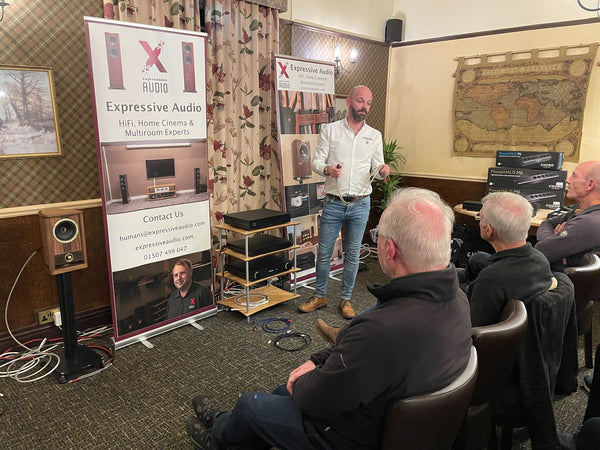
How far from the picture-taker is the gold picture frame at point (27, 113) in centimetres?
251

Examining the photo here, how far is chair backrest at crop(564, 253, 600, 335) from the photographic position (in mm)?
1980

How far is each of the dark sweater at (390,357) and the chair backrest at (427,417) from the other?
0.05 metres

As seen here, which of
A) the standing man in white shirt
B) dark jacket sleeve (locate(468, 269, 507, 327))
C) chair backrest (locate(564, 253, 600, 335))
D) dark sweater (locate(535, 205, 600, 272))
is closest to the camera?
dark jacket sleeve (locate(468, 269, 507, 327))

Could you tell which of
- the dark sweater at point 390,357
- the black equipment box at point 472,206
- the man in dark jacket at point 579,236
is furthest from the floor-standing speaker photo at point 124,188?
the black equipment box at point 472,206

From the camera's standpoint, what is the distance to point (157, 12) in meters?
2.98

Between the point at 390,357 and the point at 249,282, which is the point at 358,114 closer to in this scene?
the point at 249,282

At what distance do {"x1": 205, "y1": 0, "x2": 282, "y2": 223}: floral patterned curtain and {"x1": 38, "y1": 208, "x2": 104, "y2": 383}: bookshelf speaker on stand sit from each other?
4.17 feet

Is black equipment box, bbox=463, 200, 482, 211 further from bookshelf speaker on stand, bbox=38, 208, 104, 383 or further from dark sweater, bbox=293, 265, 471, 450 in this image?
bookshelf speaker on stand, bbox=38, 208, 104, 383

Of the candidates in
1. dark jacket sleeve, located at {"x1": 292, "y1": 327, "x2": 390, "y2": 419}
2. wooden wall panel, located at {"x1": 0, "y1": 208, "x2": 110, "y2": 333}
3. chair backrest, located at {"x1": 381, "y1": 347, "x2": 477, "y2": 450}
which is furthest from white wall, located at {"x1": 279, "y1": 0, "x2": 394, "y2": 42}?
chair backrest, located at {"x1": 381, "y1": 347, "x2": 477, "y2": 450}

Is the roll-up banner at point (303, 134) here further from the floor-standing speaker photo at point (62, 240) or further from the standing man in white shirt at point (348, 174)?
the floor-standing speaker photo at point (62, 240)

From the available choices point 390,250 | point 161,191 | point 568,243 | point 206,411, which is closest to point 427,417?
point 390,250

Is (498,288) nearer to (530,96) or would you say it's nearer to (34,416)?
(34,416)

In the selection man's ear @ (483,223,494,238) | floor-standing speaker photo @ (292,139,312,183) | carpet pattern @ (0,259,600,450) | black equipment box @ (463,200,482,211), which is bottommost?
carpet pattern @ (0,259,600,450)

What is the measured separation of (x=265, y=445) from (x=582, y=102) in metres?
4.16
